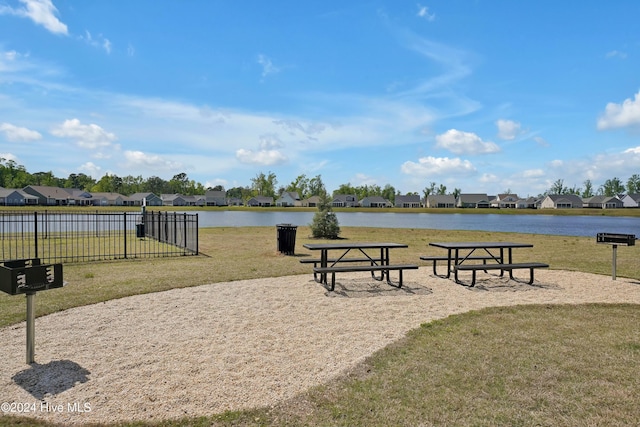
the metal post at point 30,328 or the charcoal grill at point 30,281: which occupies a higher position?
the charcoal grill at point 30,281

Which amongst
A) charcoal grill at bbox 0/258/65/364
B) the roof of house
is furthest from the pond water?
the roof of house

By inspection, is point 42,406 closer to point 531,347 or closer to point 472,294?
point 531,347

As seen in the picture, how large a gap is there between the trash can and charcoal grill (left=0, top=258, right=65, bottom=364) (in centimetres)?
902

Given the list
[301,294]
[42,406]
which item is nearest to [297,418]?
[42,406]

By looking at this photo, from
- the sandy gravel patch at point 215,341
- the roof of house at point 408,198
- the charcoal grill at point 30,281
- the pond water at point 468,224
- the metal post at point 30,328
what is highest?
the roof of house at point 408,198

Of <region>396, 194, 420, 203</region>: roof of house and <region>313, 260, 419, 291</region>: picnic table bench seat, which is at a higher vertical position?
<region>396, 194, 420, 203</region>: roof of house

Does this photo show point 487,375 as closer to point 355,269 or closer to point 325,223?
point 355,269

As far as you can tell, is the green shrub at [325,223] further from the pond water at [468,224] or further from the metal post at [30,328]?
the metal post at [30,328]

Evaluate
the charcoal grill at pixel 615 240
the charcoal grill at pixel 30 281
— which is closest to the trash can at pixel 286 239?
the charcoal grill at pixel 615 240

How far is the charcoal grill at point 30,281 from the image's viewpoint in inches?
153

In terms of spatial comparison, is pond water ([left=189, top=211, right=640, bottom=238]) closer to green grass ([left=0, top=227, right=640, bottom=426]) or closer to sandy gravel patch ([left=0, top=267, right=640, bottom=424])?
sandy gravel patch ([left=0, top=267, right=640, bottom=424])

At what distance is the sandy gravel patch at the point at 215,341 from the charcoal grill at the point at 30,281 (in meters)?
0.37

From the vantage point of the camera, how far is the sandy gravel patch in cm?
349

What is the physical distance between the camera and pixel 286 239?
519 inches
